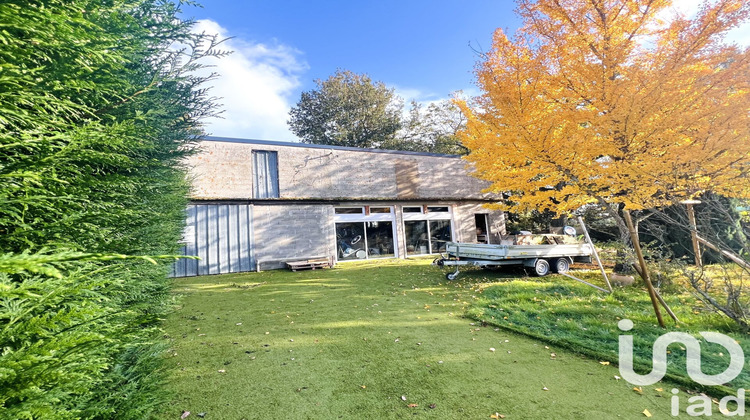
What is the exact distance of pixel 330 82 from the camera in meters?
26.2

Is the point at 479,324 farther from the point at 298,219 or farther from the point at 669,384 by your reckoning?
the point at 298,219

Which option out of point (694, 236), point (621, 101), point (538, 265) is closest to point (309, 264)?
point (538, 265)

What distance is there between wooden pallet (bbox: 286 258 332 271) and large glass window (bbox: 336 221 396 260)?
1510mm

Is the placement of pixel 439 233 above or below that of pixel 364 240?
above

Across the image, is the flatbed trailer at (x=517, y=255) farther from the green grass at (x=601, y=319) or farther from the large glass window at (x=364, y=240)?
the large glass window at (x=364, y=240)

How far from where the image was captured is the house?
11688mm

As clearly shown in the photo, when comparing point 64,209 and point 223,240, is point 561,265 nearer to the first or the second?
Result: point 64,209

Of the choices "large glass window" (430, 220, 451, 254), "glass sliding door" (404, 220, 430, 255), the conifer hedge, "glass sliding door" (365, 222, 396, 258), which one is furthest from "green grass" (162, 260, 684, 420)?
"large glass window" (430, 220, 451, 254)

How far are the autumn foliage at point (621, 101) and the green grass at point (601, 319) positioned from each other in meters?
1.92

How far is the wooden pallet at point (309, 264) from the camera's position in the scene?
11711 mm

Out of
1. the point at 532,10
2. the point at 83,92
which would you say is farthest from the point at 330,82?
the point at 83,92

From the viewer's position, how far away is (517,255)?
28.6ft

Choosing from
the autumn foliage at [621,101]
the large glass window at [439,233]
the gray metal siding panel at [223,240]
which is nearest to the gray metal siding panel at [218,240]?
the gray metal siding panel at [223,240]

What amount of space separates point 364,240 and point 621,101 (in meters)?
10.9
